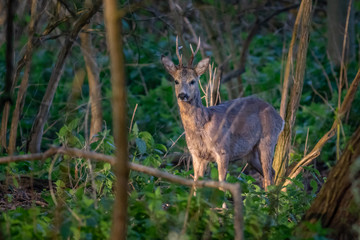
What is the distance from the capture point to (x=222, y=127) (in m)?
7.39

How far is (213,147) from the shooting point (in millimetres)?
7188

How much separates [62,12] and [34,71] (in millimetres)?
4590

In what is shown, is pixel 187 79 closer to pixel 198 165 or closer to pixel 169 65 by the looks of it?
pixel 169 65

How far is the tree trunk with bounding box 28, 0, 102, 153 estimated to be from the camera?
24.3ft

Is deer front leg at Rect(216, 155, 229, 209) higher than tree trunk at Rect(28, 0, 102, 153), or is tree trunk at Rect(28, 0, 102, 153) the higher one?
tree trunk at Rect(28, 0, 102, 153)

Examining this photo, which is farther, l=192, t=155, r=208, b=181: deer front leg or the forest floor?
l=192, t=155, r=208, b=181: deer front leg

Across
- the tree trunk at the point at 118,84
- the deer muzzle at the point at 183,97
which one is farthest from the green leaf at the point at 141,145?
the tree trunk at the point at 118,84

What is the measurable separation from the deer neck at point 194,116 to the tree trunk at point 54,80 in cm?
151

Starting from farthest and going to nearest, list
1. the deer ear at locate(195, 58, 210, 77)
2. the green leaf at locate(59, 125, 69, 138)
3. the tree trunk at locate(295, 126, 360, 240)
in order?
the deer ear at locate(195, 58, 210, 77) → the green leaf at locate(59, 125, 69, 138) → the tree trunk at locate(295, 126, 360, 240)

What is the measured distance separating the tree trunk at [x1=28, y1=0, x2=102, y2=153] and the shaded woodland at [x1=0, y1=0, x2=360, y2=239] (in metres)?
0.01

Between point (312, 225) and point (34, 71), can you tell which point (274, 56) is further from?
point (312, 225)

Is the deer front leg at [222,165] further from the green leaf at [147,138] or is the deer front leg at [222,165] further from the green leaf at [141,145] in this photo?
the green leaf at [141,145]

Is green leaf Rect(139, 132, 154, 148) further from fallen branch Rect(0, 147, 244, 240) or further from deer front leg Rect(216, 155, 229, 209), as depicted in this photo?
fallen branch Rect(0, 147, 244, 240)

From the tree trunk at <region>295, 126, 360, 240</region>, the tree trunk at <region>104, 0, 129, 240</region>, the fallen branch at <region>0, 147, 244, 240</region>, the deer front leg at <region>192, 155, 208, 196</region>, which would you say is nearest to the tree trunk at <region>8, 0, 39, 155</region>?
the deer front leg at <region>192, 155, 208, 196</region>
